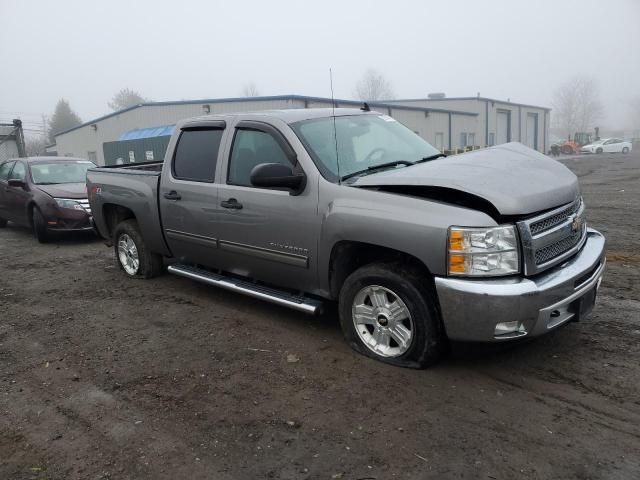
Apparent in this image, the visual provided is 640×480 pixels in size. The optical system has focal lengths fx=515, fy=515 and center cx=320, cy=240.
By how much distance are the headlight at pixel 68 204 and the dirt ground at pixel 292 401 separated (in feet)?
13.7

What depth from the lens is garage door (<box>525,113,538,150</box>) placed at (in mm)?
51531

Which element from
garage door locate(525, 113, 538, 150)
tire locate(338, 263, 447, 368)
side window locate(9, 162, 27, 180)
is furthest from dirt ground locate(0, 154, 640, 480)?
garage door locate(525, 113, 538, 150)

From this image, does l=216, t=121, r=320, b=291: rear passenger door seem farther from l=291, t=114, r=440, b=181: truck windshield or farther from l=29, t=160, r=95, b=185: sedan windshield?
l=29, t=160, r=95, b=185: sedan windshield

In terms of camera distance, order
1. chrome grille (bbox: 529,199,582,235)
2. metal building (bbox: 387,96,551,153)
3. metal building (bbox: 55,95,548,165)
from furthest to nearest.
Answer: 1. metal building (bbox: 387,96,551,153)
2. metal building (bbox: 55,95,548,165)
3. chrome grille (bbox: 529,199,582,235)

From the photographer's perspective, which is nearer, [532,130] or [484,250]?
[484,250]

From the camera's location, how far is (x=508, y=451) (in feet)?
9.03

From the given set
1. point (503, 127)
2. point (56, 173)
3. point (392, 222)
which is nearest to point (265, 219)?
point (392, 222)

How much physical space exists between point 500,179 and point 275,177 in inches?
63.4

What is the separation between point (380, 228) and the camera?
355 cm

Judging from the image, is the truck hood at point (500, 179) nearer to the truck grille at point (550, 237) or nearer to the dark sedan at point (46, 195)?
the truck grille at point (550, 237)

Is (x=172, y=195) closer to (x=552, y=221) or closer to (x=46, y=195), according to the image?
(x=552, y=221)

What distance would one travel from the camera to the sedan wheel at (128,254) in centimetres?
636

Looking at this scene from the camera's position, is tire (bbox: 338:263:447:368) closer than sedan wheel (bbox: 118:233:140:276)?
Yes

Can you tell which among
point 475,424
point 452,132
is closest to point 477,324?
point 475,424
